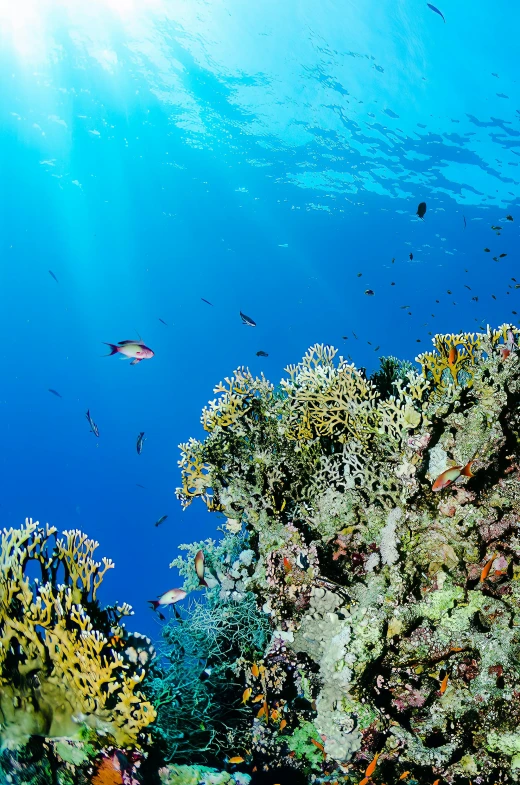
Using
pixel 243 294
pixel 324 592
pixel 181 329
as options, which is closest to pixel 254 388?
pixel 324 592

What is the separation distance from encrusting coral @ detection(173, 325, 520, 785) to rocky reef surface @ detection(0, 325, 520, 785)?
2cm

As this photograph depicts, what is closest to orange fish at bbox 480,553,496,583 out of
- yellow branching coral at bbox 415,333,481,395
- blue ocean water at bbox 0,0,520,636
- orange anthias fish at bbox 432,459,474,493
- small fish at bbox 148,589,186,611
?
Answer: orange anthias fish at bbox 432,459,474,493

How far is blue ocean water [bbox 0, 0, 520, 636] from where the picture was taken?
2900cm

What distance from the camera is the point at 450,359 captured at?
5.36 metres

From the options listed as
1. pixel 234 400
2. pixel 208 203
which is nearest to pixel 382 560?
pixel 234 400

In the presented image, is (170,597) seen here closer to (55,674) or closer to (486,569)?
(55,674)

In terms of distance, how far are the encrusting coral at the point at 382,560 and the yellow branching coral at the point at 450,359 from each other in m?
0.02

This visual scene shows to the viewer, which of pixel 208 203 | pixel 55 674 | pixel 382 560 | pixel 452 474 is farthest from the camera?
pixel 208 203

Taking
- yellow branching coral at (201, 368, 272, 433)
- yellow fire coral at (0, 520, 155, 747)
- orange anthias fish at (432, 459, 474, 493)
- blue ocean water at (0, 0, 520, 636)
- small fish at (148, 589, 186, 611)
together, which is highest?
blue ocean water at (0, 0, 520, 636)

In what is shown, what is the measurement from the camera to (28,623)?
370cm

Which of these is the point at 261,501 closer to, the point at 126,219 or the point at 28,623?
the point at 28,623

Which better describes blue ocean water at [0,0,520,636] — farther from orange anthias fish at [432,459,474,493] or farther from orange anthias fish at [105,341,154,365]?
orange anthias fish at [432,459,474,493]

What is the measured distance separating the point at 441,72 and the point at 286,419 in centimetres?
3532

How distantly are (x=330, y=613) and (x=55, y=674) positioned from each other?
2589 mm
